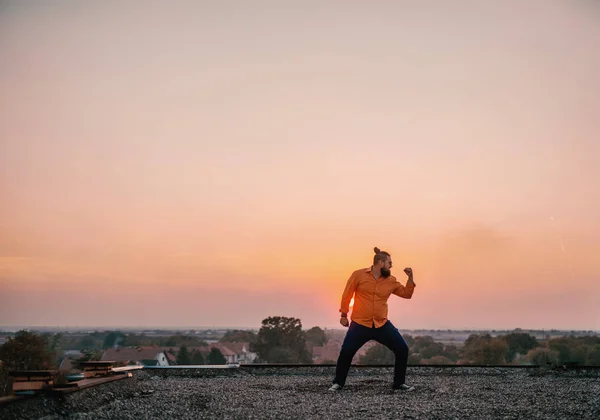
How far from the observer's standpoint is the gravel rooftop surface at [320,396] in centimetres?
641

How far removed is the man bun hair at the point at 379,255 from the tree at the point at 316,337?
144ft

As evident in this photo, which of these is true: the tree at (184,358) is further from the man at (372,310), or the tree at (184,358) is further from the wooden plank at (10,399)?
the wooden plank at (10,399)

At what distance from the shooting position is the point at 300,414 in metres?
6.56

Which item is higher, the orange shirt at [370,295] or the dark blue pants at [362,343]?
the orange shirt at [370,295]

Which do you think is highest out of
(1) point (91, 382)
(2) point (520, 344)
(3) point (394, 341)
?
(3) point (394, 341)

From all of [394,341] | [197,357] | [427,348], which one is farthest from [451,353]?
[394,341]

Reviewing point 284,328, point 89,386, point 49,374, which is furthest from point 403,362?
point 284,328

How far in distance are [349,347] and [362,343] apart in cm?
21

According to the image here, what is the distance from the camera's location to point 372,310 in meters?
9.45

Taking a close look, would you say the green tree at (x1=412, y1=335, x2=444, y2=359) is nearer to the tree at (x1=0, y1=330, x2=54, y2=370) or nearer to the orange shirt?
the tree at (x1=0, y1=330, x2=54, y2=370)

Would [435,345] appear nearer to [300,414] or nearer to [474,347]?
[474,347]

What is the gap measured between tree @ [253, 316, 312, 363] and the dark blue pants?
3782 cm

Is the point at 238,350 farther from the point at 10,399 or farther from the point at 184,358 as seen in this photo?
the point at 10,399

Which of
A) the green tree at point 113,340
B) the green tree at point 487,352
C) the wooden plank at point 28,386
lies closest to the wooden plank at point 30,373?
the wooden plank at point 28,386
